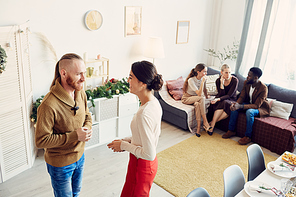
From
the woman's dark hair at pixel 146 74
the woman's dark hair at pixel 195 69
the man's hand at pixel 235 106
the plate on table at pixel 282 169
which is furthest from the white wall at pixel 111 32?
the plate on table at pixel 282 169

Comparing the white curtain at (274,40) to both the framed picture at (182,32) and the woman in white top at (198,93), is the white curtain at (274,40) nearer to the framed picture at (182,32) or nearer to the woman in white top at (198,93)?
the framed picture at (182,32)

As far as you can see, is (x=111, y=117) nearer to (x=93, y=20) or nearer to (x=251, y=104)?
(x=93, y=20)

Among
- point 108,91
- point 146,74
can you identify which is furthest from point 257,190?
point 108,91

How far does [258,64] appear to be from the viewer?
5.63m

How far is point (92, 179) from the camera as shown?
3.52m

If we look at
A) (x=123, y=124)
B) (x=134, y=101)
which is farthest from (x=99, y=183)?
(x=134, y=101)

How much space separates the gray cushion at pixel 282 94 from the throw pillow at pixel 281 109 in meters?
0.12

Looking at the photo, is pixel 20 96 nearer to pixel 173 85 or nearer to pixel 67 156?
pixel 67 156

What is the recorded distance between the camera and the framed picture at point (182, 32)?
573cm

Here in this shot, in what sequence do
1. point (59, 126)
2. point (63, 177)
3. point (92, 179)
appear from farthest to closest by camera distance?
point (92, 179) → point (63, 177) → point (59, 126)

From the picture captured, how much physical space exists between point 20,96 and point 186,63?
3.84 metres

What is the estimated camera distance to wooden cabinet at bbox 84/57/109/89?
4309 millimetres

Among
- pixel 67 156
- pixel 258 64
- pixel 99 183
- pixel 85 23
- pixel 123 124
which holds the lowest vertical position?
pixel 99 183

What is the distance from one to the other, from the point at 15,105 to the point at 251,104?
12.2 feet
